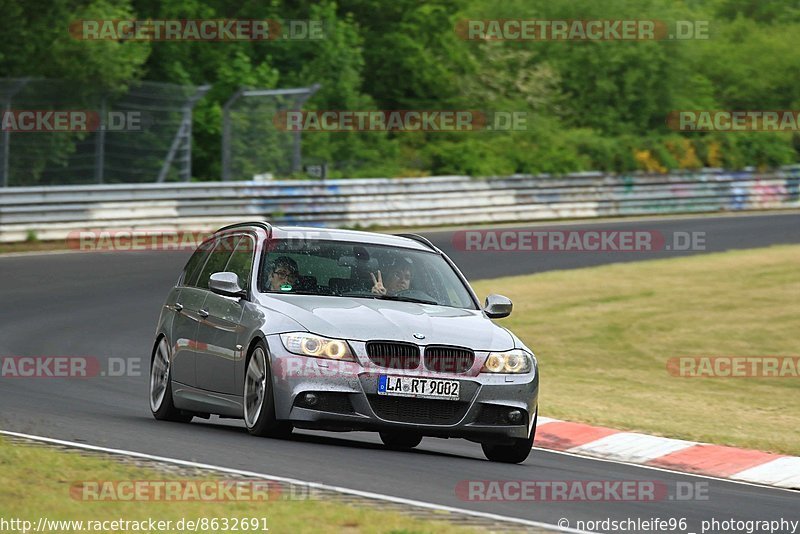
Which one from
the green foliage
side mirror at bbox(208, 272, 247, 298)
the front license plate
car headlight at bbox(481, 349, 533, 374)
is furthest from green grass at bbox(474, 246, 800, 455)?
the green foliage

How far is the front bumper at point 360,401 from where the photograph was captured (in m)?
9.66

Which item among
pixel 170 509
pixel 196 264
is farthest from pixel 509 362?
pixel 170 509

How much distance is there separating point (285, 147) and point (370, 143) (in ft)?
27.9

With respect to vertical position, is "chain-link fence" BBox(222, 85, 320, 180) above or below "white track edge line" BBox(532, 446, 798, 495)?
above

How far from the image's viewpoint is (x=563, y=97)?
161 ft

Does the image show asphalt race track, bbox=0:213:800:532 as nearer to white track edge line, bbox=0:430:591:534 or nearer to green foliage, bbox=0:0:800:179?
white track edge line, bbox=0:430:591:534

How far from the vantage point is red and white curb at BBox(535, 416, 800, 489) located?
11.0 meters

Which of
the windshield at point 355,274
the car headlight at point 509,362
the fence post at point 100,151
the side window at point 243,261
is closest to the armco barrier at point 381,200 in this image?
the fence post at point 100,151

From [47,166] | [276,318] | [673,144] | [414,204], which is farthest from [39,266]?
[673,144]

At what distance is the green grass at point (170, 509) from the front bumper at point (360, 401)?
1857 millimetres

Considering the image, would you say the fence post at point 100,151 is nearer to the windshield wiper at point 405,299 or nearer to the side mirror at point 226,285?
the side mirror at point 226,285

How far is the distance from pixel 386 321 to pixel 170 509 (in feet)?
10.2

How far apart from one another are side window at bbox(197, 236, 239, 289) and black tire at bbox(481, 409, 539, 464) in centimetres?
246

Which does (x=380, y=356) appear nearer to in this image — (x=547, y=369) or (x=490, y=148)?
(x=547, y=369)
